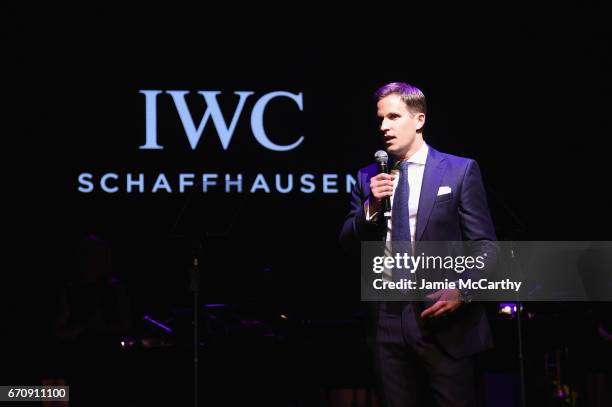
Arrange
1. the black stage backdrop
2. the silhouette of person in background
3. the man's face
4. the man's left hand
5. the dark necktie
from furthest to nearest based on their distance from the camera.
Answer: the black stage backdrop, the silhouette of person in background, the man's face, the dark necktie, the man's left hand

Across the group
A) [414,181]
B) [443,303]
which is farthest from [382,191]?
[443,303]

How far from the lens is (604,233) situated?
639 centimetres

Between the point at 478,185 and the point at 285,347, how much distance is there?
7.70ft

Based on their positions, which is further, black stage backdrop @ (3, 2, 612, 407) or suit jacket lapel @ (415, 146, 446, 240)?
black stage backdrop @ (3, 2, 612, 407)

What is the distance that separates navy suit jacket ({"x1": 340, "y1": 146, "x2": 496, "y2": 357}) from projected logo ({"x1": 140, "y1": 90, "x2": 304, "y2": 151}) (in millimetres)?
3801

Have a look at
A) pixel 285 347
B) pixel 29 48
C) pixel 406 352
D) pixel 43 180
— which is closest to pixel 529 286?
pixel 285 347

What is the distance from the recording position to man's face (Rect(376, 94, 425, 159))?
2.55 meters

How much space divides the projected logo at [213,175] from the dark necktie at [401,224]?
376 centimetres

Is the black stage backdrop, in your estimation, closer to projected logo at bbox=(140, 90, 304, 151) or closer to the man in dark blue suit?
projected logo at bbox=(140, 90, 304, 151)

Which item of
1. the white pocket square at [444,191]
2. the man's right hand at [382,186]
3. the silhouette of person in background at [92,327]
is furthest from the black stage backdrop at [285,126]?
the man's right hand at [382,186]

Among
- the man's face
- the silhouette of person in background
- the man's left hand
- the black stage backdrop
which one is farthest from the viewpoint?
the black stage backdrop

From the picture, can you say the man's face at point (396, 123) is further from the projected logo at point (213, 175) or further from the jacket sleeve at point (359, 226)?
the projected logo at point (213, 175)

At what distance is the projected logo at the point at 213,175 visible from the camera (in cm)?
617

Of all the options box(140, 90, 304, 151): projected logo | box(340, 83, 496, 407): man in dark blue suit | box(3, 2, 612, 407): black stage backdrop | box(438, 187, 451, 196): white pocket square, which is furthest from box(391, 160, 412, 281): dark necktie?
box(140, 90, 304, 151): projected logo
